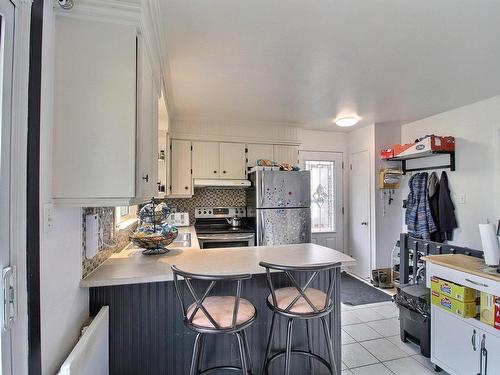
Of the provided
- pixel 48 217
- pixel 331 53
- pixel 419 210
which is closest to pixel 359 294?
pixel 419 210

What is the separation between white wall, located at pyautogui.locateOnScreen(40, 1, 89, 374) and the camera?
1001 millimetres

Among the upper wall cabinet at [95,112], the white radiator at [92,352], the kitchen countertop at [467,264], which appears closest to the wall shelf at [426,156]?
the kitchen countertop at [467,264]

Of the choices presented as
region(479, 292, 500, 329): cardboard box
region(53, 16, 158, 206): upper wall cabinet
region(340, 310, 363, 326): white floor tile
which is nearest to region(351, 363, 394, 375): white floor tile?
region(340, 310, 363, 326): white floor tile

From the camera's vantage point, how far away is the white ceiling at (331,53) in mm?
1529

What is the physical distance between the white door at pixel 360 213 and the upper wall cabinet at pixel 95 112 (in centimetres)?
367

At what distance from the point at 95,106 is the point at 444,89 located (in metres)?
3.01

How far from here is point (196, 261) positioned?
165 cm

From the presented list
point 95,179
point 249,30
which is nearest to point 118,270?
point 95,179

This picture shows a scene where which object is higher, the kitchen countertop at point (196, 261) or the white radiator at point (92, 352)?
the kitchen countertop at point (196, 261)

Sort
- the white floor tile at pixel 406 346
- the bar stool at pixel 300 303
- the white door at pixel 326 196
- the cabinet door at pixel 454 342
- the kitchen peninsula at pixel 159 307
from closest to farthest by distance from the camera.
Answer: the bar stool at pixel 300 303
the kitchen peninsula at pixel 159 307
the cabinet door at pixel 454 342
the white floor tile at pixel 406 346
the white door at pixel 326 196

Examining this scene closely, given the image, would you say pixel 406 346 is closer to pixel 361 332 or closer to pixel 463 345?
pixel 361 332

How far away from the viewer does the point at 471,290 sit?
184cm

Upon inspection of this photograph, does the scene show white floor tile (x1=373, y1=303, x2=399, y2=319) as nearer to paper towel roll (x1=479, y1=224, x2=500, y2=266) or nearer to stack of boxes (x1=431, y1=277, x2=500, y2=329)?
stack of boxes (x1=431, y1=277, x2=500, y2=329)

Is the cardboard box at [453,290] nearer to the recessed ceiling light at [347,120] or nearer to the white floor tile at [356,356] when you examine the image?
the white floor tile at [356,356]
